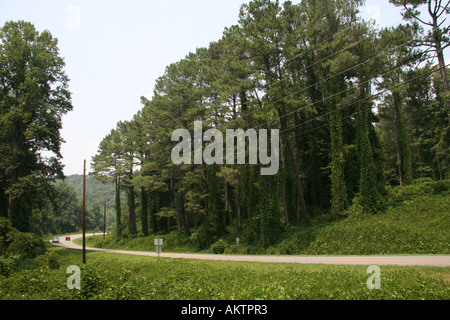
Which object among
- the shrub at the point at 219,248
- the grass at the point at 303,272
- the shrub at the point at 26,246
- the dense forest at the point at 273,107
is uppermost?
the dense forest at the point at 273,107

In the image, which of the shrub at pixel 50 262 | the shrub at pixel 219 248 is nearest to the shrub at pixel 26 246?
the shrub at pixel 50 262

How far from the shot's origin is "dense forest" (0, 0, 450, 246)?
23.8 metres

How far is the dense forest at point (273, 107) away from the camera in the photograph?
2375 centimetres

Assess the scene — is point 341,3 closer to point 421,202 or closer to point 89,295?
point 421,202

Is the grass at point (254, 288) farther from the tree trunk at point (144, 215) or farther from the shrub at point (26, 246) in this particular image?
the tree trunk at point (144, 215)

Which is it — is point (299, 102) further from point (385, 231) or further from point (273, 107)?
point (385, 231)

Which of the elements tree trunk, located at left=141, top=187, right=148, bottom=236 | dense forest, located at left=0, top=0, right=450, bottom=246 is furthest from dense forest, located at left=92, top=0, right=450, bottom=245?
tree trunk, located at left=141, top=187, right=148, bottom=236

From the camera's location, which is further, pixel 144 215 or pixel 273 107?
pixel 144 215

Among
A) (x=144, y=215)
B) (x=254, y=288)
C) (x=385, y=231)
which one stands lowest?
(x=144, y=215)

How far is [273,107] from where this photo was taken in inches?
944

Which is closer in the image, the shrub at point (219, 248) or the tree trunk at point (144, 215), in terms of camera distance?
the shrub at point (219, 248)

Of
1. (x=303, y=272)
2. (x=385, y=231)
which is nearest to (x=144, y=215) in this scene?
(x=385, y=231)

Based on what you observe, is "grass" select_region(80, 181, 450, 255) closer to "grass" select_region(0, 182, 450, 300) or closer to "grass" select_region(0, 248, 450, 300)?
"grass" select_region(0, 182, 450, 300)
